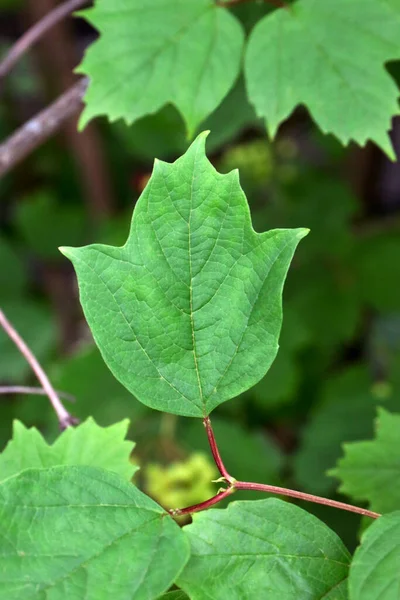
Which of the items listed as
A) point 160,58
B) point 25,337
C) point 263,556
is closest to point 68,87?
point 25,337

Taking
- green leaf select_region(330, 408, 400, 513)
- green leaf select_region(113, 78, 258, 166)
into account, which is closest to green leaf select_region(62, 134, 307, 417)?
green leaf select_region(330, 408, 400, 513)

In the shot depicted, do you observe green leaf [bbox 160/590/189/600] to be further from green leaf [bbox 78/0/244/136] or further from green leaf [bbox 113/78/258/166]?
green leaf [bbox 113/78/258/166]

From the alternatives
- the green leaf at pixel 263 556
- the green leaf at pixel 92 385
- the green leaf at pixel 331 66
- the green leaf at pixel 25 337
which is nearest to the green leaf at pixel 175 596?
the green leaf at pixel 263 556

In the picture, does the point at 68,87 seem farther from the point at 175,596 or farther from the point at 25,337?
the point at 175,596

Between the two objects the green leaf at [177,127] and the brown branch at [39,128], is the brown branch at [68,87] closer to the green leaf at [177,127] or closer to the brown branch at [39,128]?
the green leaf at [177,127]

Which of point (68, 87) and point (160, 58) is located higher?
point (160, 58)

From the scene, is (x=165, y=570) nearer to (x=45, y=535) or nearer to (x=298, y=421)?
(x=45, y=535)
